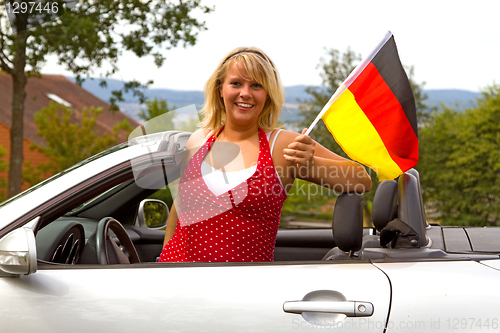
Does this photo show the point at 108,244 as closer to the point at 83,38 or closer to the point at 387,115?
the point at 387,115

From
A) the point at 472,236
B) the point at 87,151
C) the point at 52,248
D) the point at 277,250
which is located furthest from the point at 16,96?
the point at 472,236

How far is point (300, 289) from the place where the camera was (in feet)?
5.74

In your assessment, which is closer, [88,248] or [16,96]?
[88,248]

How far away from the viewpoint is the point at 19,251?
1728mm

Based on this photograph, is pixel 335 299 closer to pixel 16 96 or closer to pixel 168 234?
pixel 168 234

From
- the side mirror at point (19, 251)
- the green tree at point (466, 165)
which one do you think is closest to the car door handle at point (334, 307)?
the side mirror at point (19, 251)

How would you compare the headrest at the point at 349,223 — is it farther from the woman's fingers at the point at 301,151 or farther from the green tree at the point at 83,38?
the green tree at the point at 83,38

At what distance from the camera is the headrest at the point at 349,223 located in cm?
200

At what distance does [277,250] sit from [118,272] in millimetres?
1749

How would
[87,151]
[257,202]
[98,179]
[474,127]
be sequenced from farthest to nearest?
1. [87,151]
2. [474,127]
3. [257,202]
4. [98,179]

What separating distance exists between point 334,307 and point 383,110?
91 centimetres

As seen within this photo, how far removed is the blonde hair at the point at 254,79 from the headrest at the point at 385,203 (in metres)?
0.59

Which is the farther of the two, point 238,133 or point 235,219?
point 238,133

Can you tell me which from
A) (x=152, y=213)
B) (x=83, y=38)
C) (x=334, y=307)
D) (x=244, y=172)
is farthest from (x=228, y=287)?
(x=83, y=38)
